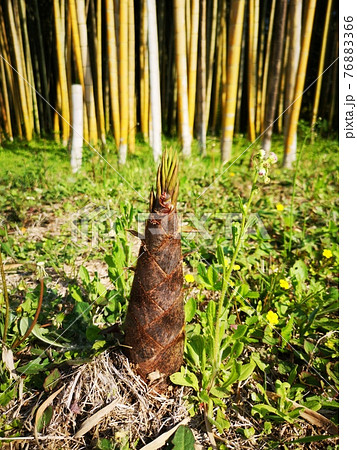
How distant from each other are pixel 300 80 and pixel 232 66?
491 mm

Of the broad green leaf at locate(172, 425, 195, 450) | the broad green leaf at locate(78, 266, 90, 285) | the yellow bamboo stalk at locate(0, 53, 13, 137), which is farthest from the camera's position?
the yellow bamboo stalk at locate(0, 53, 13, 137)

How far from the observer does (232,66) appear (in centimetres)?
203

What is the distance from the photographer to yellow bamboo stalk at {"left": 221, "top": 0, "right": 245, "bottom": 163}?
1.91 meters

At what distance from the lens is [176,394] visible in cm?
73

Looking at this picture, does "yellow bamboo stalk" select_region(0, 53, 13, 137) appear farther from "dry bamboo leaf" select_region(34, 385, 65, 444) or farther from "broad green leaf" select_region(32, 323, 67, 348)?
"dry bamboo leaf" select_region(34, 385, 65, 444)

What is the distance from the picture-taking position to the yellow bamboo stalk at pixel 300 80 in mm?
2020

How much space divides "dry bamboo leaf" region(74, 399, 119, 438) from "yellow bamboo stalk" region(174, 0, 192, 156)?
1934 mm

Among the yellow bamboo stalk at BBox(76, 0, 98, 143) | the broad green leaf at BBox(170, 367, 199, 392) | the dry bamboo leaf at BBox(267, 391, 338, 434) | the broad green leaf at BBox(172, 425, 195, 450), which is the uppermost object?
the yellow bamboo stalk at BBox(76, 0, 98, 143)

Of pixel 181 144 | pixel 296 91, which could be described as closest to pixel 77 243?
pixel 181 144

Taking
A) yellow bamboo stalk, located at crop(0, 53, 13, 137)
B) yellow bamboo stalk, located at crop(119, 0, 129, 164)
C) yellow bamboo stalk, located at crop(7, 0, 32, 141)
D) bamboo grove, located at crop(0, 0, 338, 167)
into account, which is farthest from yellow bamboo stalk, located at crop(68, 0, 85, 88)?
yellow bamboo stalk, located at crop(0, 53, 13, 137)

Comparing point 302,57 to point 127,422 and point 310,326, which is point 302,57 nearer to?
point 310,326

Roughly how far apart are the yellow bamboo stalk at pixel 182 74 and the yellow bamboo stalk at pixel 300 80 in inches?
28.3

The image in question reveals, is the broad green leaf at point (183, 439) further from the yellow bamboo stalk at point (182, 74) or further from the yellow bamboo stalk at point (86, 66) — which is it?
the yellow bamboo stalk at point (86, 66)

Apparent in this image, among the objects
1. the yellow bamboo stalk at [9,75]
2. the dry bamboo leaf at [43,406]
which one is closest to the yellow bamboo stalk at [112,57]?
the yellow bamboo stalk at [9,75]
